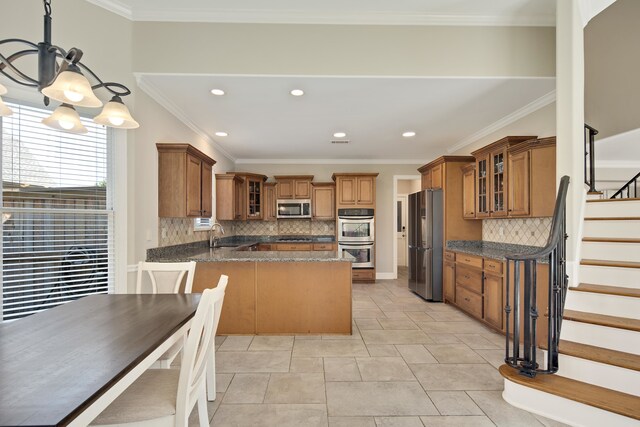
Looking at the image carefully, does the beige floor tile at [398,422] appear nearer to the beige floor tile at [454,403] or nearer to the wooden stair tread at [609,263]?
the beige floor tile at [454,403]

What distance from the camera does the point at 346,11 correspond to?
9.22ft

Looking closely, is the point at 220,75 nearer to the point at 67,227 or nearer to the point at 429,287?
the point at 67,227

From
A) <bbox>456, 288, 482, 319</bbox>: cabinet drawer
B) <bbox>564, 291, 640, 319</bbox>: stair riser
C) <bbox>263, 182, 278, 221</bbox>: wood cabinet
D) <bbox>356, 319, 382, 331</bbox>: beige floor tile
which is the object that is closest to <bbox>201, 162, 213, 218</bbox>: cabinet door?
<bbox>263, 182, 278, 221</bbox>: wood cabinet

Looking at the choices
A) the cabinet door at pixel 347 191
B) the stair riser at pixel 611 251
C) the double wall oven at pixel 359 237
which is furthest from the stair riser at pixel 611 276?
the cabinet door at pixel 347 191

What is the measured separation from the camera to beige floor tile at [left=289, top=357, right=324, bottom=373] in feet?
8.40

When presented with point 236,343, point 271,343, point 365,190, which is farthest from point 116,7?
point 365,190

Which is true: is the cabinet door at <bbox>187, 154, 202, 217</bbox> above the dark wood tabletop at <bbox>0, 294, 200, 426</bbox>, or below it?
above

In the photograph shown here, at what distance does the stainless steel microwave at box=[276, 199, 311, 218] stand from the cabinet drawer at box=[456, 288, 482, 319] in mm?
3286

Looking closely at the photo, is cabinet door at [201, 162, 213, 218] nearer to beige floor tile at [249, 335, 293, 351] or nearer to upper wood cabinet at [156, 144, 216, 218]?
upper wood cabinet at [156, 144, 216, 218]

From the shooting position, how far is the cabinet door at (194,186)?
11.4 ft

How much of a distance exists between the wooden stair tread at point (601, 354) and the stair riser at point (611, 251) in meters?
0.84

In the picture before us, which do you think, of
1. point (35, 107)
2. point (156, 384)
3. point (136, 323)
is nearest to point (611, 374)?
point (156, 384)

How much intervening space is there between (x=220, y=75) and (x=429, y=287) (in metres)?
4.07

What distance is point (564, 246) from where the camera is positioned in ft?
7.52
